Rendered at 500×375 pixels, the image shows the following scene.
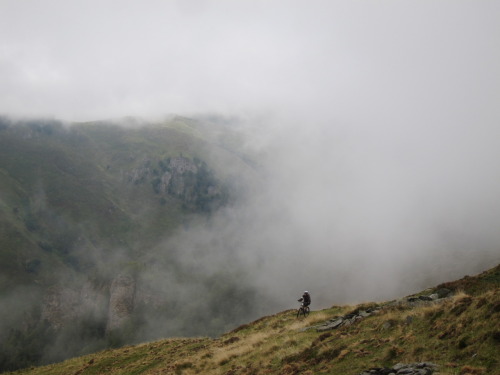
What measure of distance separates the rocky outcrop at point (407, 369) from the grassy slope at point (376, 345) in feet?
1.79

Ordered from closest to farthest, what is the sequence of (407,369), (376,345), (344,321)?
1. (407,369)
2. (376,345)
3. (344,321)

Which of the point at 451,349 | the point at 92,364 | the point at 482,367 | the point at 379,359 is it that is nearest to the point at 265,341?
the point at 379,359

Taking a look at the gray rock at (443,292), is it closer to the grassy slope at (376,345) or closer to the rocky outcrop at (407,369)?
the grassy slope at (376,345)

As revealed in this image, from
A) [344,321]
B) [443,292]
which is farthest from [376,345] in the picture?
[443,292]

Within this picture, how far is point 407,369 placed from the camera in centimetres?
1650

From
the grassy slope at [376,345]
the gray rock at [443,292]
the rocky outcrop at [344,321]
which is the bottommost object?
the grassy slope at [376,345]

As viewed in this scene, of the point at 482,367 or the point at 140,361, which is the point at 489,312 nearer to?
the point at 482,367

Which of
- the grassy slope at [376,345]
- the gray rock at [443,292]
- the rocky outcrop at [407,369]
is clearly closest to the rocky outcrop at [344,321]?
the grassy slope at [376,345]

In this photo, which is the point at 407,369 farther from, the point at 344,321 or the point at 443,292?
the point at 443,292

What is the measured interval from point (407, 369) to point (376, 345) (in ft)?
16.3

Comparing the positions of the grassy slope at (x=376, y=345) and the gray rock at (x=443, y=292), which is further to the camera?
the gray rock at (x=443, y=292)

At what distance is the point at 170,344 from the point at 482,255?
18207 cm

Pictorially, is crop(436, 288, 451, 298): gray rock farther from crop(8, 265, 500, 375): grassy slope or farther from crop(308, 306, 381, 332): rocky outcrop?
crop(308, 306, 381, 332): rocky outcrop

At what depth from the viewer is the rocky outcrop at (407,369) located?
52.0 feet
